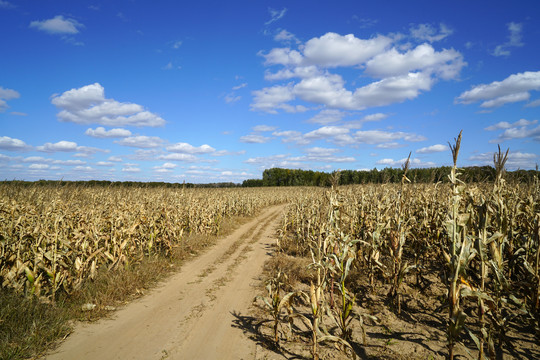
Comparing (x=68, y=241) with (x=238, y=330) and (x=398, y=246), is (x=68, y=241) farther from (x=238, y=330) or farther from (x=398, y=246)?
(x=398, y=246)

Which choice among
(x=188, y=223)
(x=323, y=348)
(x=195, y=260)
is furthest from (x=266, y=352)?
(x=188, y=223)

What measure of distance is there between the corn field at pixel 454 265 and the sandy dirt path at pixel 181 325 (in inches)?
59.3

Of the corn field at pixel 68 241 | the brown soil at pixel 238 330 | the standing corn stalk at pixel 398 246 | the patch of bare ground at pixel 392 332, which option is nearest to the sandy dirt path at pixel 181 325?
the brown soil at pixel 238 330

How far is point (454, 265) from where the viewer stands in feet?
11.5

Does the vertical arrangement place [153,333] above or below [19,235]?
below

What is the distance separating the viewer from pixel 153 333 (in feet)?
16.9

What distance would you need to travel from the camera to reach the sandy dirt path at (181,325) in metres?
4.58

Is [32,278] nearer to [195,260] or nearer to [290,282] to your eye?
[195,260]

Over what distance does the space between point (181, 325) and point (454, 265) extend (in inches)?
202

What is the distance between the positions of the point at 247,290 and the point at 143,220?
16.2 ft

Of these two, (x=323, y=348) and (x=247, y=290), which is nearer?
(x=323, y=348)

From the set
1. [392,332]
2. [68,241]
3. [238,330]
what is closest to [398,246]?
[392,332]

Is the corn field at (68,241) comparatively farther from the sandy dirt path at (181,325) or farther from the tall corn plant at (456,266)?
the tall corn plant at (456,266)

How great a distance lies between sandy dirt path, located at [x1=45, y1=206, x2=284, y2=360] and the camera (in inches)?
180
